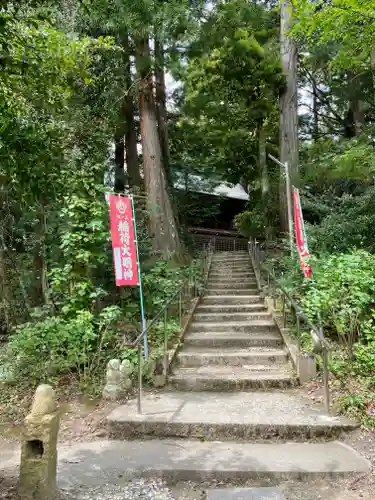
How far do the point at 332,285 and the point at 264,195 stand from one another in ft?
28.1

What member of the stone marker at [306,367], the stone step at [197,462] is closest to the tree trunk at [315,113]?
the stone marker at [306,367]

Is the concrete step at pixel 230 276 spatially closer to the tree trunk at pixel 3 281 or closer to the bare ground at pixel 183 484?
the tree trunk at pixel 3 281

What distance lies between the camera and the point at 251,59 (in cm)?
1212

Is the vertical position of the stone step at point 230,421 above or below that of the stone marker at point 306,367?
below

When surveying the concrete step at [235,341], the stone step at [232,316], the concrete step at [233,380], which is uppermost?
the stone step at [232,316]

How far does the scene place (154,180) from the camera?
34.3 ft

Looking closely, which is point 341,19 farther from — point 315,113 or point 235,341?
point 315,113

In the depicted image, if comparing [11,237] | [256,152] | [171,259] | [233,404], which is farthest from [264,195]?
[233,404]

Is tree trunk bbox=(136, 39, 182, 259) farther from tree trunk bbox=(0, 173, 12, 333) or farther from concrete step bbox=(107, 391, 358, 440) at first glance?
concrete step bbox=(107, 391, 358, 440)

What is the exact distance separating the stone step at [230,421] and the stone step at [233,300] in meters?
4.00

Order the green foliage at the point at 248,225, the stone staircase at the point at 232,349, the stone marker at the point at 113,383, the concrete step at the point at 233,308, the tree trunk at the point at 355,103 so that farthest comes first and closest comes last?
the green foliage at the point at 248,225 < the tree trunk at the point at 355,103 < the concrete step at the point at 233,308 < the stone staircase at the point at 232,349 < the stone marker at the point at 113,383

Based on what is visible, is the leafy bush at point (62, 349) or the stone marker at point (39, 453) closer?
the stone marker at point (39, 453)

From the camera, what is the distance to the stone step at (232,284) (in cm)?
1054

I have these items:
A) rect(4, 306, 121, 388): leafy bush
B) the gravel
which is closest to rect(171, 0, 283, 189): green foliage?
rect(4, 306, 121, 388): leafy bush
